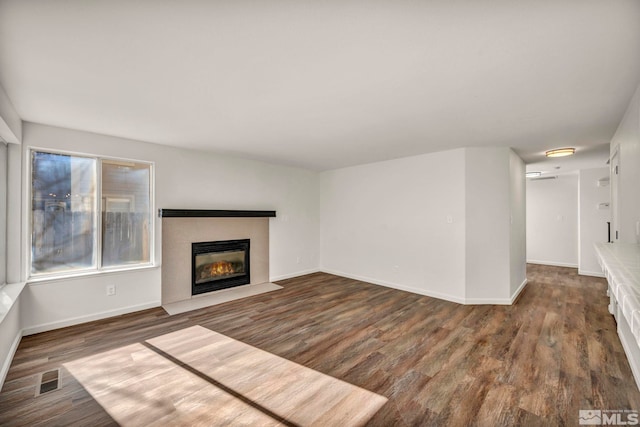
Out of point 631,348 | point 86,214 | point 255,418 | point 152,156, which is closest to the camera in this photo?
point 255,418

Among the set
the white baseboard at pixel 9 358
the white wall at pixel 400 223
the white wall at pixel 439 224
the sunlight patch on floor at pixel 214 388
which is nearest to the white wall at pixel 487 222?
the white wall at pixel 439 224

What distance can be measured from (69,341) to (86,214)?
61.9 inches

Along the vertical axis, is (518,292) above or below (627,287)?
below

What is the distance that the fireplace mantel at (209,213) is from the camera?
13.2 feet

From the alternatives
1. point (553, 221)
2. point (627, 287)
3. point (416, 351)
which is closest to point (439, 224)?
point (416, 351)

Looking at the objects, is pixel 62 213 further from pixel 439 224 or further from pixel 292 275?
pixel 439 224

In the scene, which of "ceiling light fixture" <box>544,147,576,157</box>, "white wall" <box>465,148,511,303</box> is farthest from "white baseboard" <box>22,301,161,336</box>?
"ceiling light fixture" <box>544,147,576,157</box>

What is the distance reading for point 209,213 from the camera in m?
4.43

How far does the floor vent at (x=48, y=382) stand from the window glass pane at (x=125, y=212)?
1.61m

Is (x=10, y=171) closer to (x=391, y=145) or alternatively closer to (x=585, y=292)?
(x=391, y=145)

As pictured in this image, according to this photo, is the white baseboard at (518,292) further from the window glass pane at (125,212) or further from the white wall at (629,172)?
the window glass pane at (125,212)

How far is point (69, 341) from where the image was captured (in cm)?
294

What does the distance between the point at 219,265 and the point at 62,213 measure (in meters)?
2.27

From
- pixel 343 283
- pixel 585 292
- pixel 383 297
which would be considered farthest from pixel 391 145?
pixel 585 292
